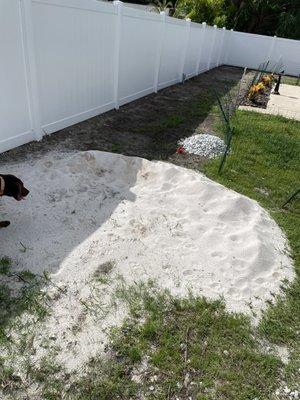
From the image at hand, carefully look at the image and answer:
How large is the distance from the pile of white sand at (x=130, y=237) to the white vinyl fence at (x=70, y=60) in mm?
933

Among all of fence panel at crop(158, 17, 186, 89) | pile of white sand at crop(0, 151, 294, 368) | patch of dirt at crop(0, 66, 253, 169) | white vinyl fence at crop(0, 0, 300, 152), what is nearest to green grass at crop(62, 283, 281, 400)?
pile of white sand at crop(0, 151, 294, 368)

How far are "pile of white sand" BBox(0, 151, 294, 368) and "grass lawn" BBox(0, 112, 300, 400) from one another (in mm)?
130

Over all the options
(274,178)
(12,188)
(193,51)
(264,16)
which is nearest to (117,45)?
(274,178)

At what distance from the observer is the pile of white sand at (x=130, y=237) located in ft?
9.95

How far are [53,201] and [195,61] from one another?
11.8 m

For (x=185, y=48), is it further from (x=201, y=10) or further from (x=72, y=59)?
(x=201, y=10)

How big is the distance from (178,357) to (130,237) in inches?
56.7

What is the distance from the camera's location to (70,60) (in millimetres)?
5738

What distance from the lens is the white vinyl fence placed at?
4.65m

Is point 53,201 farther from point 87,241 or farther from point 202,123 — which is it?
point 202,123

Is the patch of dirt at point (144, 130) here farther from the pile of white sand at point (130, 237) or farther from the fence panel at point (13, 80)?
the pile of white sand at point (130, 237)

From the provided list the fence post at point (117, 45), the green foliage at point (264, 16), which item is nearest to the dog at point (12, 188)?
the fence post at point (117, 45)

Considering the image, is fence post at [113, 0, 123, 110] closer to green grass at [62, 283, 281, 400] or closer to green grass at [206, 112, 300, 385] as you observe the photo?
green grass at [206, 112, 300, 385]

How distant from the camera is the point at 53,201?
162 inches
